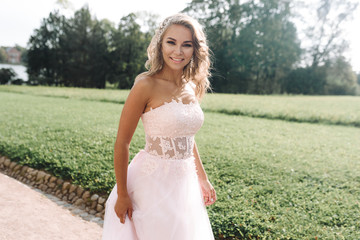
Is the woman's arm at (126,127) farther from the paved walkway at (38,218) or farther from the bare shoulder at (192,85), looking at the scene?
the paved walkway at (38,218)

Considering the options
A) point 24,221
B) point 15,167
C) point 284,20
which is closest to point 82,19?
point 284,20

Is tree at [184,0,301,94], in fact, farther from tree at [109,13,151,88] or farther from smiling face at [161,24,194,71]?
Result: smiling face at [161,24,194,71]

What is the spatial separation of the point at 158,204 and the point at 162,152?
0.34m

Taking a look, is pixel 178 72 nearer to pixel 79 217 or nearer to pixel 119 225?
pixel 119 225

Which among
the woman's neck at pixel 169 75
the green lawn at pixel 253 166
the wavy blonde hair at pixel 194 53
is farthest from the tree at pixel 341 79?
the woman's neck at pixel 169 75

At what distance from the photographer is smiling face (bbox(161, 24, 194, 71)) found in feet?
6.11

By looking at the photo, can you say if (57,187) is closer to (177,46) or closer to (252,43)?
(177,46)

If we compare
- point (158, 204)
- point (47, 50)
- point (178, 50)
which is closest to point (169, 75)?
point (178, 50)

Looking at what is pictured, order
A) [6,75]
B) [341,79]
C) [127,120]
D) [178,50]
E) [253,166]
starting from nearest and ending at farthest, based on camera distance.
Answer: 1. [127,120]
2. [178,50]
3. [253,166]
4. [6,75]
5. [341,79]

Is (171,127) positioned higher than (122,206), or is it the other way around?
(171,127)

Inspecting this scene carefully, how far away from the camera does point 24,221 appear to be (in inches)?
158

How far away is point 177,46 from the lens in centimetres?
187

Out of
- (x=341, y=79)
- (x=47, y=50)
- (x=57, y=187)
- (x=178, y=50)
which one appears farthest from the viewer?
(x=47, y=50)

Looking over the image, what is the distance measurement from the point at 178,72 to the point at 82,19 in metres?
45.5
